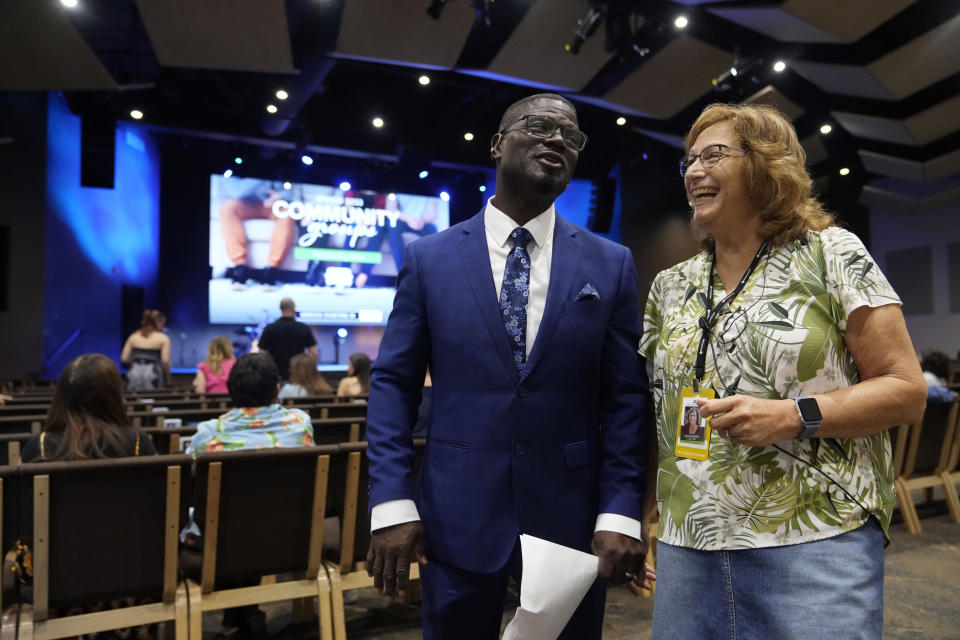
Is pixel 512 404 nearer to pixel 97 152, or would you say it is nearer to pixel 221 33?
pixel 221 33

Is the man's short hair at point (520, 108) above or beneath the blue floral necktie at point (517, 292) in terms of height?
above

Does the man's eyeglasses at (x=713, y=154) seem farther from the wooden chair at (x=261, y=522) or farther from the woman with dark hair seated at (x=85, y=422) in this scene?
the woman with dark hair seated at (x=85, y=422)

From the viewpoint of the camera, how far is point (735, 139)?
50.1 inches

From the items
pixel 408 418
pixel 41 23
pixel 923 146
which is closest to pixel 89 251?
pixel 41 23

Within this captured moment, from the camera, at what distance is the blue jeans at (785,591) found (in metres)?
1.06

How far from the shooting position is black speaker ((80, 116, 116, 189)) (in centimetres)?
919

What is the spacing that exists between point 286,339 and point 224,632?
3.86 metres

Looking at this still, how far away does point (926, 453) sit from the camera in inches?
163

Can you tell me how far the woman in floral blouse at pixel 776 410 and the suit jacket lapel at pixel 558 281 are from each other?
0.74 ft

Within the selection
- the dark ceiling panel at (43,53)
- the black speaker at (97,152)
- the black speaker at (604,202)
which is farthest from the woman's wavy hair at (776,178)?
the black speaker at (604,202)

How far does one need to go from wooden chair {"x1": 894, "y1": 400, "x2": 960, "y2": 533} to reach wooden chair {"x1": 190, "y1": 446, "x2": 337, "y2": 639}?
3375 mm

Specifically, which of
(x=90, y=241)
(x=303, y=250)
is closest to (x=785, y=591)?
(x=90, y=241)

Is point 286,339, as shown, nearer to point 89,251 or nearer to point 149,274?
point 89,251

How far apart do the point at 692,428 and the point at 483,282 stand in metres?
0.49
